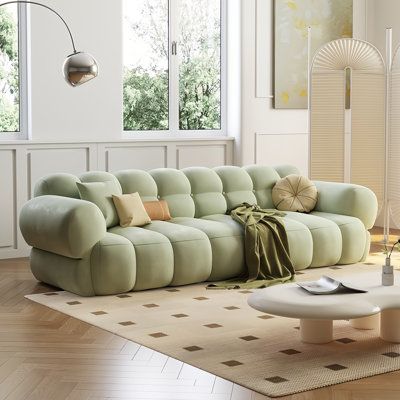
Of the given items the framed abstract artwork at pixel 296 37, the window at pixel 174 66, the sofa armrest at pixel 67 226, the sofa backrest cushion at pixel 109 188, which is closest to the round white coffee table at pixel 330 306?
the sofa armrest at pixel 67 226

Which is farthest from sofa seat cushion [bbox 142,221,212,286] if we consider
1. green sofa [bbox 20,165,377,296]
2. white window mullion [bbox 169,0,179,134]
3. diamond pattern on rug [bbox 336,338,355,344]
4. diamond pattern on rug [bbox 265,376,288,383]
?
white window mullion [bbox 169,0,179,134]

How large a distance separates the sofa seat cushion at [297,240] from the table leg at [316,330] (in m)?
1.96

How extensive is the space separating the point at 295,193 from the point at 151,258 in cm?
182

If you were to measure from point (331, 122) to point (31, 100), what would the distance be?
2.70m

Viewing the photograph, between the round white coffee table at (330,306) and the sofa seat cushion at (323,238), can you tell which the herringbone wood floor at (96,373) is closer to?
the round white coffee table at (330,306)

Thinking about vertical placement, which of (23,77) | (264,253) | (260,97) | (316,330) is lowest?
(316,330)

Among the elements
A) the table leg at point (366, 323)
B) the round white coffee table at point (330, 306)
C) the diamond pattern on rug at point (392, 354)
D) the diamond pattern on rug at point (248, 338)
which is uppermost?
the round white coffee table at point (330, 306)

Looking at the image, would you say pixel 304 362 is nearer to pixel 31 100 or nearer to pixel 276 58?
pixel 31 100

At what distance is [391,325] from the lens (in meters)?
5.03

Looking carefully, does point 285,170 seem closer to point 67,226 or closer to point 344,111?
point 344,111

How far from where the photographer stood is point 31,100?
26.2ft

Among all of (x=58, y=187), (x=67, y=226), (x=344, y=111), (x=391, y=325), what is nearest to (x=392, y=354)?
(x=391, y=325)

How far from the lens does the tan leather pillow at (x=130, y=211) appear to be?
6.74 meters

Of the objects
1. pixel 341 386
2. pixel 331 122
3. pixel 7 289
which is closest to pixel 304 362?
pixel 341 386
